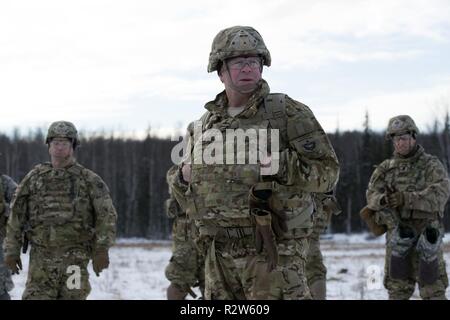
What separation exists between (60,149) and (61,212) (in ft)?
2.45

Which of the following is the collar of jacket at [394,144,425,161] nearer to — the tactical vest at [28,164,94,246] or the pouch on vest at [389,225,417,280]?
the pouch on vest at [389,225,417,280]

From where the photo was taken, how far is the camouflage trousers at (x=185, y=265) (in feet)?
29.8

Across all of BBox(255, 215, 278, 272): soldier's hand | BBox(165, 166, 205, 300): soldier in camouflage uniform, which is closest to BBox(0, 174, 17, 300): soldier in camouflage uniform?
BBox(165, 166, 205, 300): soldier in camouflage uniform

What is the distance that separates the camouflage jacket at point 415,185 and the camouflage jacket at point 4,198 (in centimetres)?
471

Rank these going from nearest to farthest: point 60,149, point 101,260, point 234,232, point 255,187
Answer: point 255,187 → point 234,232 → point 101,260 → point 60,149

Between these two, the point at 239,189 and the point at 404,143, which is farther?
the point at 404,143

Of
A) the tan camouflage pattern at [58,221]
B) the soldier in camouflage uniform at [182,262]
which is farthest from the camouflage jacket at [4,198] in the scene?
the soldier in camouflage uniform at [182,262]

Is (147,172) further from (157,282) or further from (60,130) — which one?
(60,130)

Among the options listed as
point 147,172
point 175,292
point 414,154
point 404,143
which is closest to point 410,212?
point 414,154

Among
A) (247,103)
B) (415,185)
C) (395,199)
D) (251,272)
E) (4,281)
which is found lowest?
(4,281)

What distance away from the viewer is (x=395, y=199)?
29.2 feet

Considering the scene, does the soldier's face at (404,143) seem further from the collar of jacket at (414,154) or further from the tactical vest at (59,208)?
the tactical vest at (59,208)
